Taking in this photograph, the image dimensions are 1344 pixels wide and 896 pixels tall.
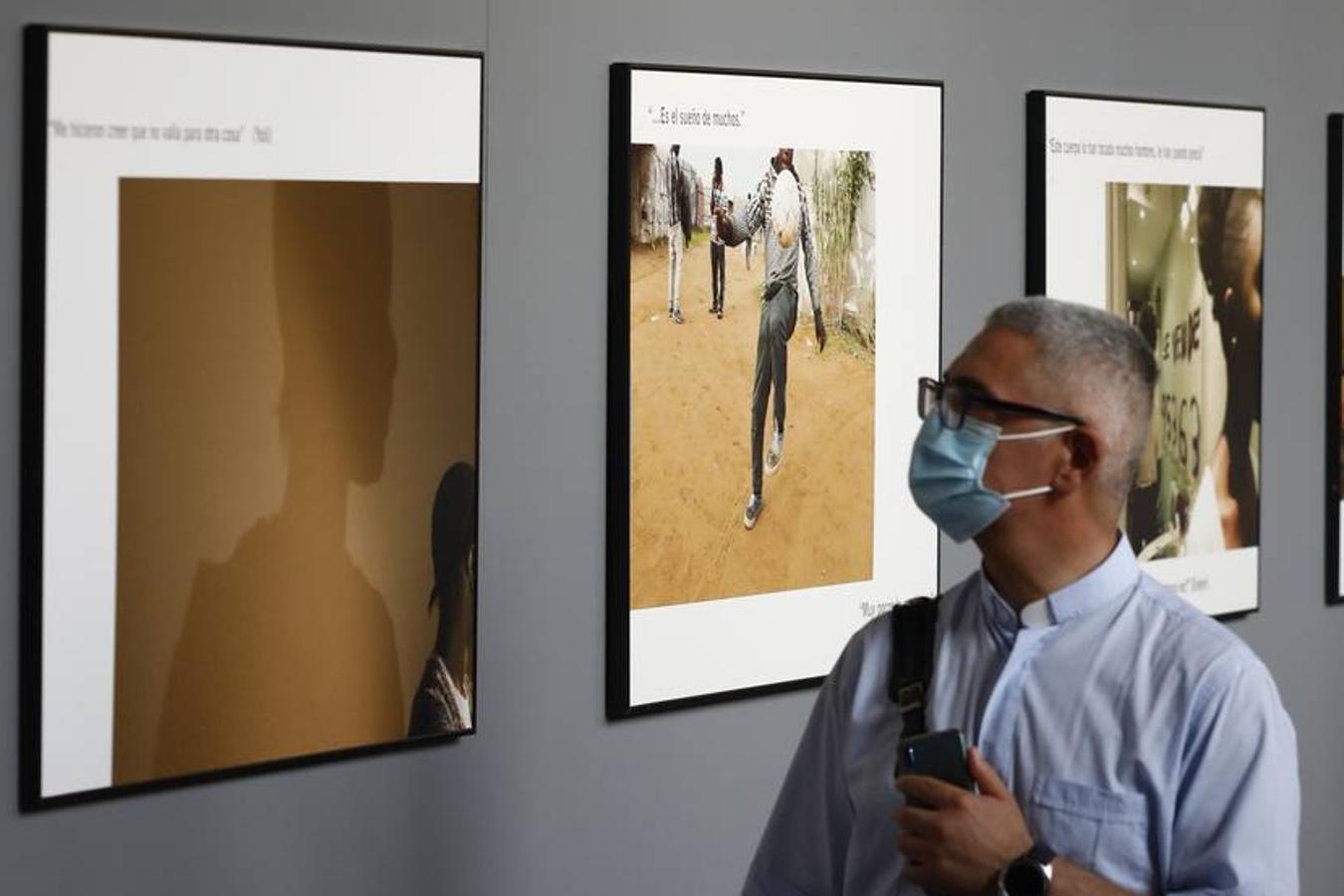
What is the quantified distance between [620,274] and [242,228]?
83cm

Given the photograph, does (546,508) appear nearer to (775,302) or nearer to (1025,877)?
(775,302)

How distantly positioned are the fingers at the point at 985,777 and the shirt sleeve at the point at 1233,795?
0.24m

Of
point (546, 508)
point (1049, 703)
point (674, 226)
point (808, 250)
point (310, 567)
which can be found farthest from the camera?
point (808, 250)

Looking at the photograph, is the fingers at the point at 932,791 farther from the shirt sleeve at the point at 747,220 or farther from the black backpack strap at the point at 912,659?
the shirt sleeve at the point at 747,220

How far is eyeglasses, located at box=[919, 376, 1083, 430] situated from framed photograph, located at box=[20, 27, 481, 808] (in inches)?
40.3

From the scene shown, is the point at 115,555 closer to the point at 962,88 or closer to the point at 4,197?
the point at 4,197

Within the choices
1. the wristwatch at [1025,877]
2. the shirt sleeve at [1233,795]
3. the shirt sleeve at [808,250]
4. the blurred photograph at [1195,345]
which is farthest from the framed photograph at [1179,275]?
the wristwatch at [1025,877]

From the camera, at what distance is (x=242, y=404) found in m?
3.22

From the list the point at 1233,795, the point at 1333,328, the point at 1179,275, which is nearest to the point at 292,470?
the point at 1233,795

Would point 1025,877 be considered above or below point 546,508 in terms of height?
below

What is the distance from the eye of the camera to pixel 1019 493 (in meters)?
2.80

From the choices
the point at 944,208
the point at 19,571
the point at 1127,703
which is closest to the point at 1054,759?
the point at 1127,703

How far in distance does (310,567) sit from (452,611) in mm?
320

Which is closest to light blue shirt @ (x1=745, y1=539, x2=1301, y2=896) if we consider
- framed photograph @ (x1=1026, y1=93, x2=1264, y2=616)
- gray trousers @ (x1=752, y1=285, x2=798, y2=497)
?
gray trousers @ (x1=752, y1=285, x2=798, y2=497)
